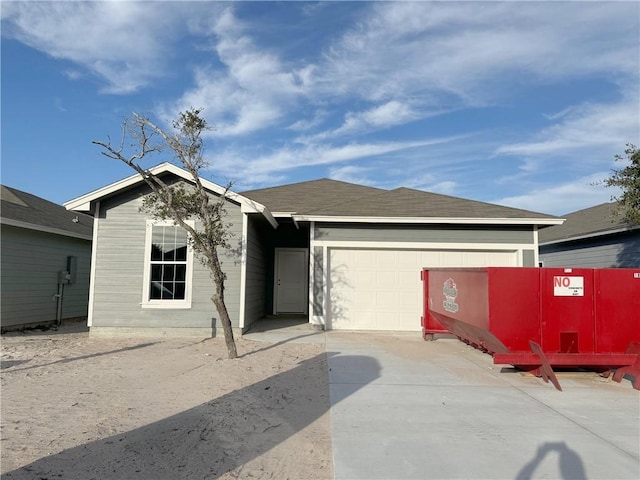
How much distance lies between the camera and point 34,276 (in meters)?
12.0

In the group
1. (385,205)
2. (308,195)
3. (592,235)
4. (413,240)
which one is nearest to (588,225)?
(592,235)

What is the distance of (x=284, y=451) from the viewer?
398 cm

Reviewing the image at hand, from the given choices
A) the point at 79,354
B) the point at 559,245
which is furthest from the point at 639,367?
the point at 559,245

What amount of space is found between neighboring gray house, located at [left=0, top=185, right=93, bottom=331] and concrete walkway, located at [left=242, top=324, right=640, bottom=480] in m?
8.80

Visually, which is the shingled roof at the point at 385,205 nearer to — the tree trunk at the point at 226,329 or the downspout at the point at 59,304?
the tree trunk at the point at 226,329

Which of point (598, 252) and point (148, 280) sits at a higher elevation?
point (598, 252)

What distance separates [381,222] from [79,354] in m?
7.30

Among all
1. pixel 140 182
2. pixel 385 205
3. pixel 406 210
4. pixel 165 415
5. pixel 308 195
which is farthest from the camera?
pixel 308 195

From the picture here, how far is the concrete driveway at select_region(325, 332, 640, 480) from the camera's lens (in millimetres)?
3680

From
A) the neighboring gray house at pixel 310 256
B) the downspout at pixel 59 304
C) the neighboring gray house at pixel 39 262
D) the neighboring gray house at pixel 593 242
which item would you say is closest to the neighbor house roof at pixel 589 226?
the neighboring gray house at pixel 593 242

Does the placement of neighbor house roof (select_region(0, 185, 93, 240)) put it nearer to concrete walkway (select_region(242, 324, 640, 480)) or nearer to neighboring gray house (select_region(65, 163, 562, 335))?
neighboring gray house (select_region(65, 163, 562, 335))

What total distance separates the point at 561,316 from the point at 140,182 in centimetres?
886

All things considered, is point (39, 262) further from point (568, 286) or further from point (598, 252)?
point (598, 252)

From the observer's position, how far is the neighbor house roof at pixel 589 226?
515 inches
